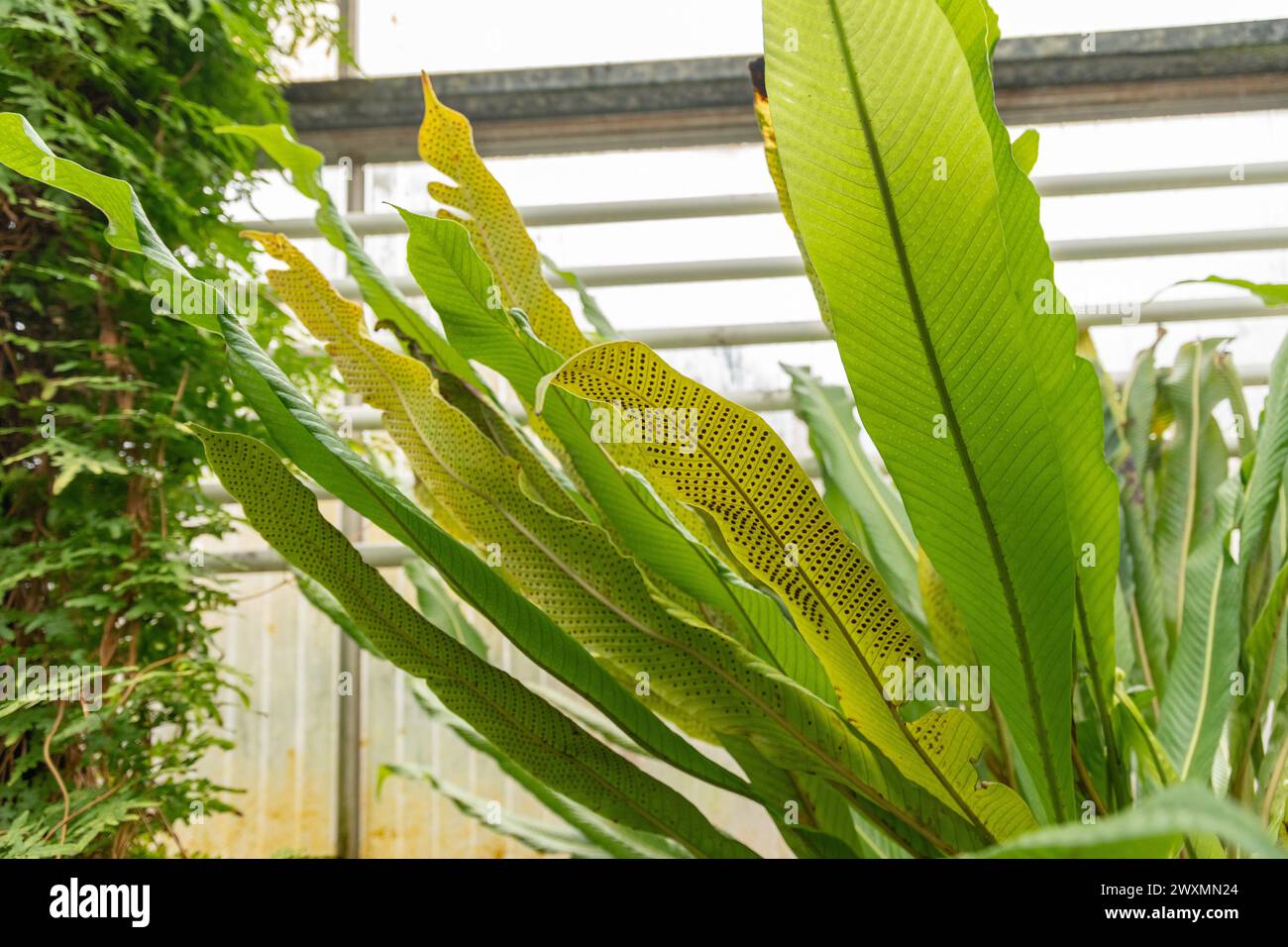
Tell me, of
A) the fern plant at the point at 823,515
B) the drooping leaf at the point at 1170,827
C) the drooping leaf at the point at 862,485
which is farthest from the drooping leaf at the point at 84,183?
the drooping leaf at the point at 862,485

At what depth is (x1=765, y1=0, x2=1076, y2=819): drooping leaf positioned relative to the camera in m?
0.32

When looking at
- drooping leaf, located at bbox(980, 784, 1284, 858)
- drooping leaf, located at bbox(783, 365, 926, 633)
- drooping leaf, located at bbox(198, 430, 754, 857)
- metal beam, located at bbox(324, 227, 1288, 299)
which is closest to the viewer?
drooping leaf, located at bbox(980, 784, 1284, 858)

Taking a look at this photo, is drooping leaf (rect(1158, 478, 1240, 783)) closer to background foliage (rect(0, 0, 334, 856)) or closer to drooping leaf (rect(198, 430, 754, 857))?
drooping leaf (rect(198, 430, 754, 857))

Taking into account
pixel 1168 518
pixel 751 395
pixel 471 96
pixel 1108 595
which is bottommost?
pixel 1108 595

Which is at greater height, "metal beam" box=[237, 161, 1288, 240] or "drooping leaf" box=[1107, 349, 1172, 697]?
"metal beam" box=[237, 161, 1288, 240]

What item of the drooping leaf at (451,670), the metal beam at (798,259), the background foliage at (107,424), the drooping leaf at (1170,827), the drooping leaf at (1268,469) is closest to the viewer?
the drooping leaf at (1170,827)

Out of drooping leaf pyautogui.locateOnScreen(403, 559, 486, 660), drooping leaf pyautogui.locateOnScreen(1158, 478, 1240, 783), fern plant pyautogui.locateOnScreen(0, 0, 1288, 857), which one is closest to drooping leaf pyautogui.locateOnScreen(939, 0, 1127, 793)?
fern plant pyautogui.locateOnScreen(0, 0, 1288, 857)

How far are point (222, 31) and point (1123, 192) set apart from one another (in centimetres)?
139

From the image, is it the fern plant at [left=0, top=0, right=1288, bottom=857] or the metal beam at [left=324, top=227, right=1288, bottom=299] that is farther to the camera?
the metal beam at [left=324, top=227, right=1288, bottom=299]

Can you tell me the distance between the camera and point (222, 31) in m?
1.09

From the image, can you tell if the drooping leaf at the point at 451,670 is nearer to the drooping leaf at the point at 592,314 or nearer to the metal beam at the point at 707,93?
the drooping leaf at the point at 592,314

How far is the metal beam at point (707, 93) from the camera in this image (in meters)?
1.44

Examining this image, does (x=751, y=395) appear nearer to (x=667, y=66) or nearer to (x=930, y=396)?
(x=667, y=66)

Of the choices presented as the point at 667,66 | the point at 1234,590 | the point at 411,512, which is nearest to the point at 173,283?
the point at 411,512
